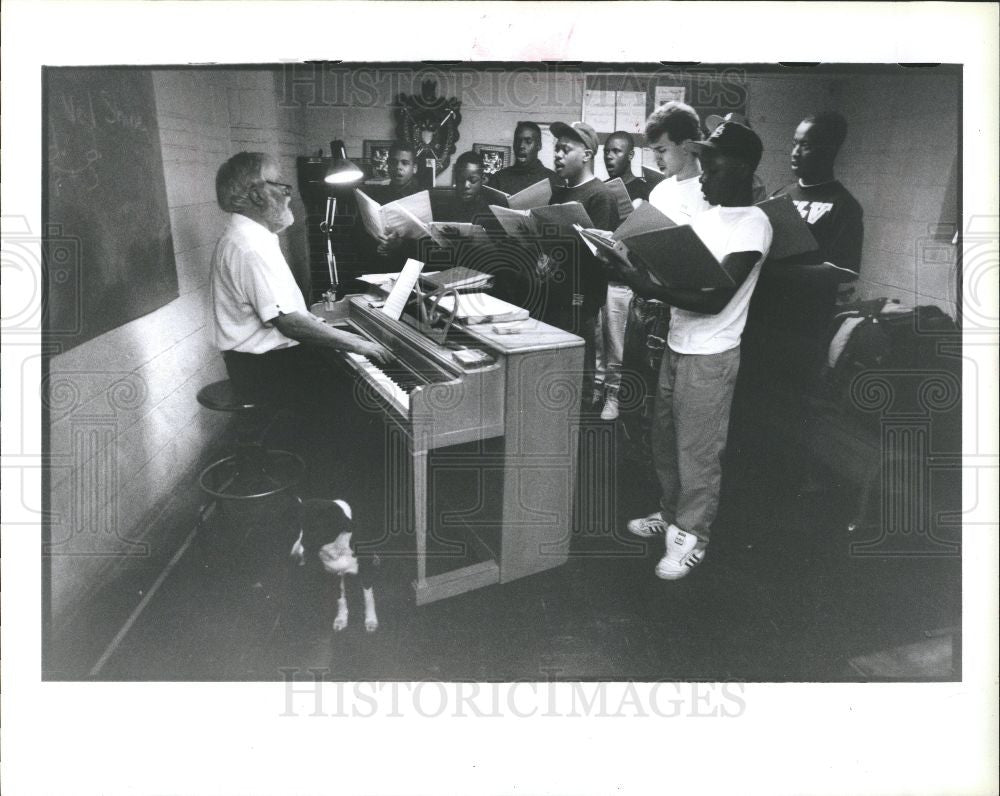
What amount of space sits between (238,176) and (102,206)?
0.44m

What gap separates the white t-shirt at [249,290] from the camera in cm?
254

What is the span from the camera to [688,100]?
250cm

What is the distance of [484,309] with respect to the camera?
8.79 feet

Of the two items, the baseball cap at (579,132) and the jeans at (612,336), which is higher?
the baseball cap at (579,132)

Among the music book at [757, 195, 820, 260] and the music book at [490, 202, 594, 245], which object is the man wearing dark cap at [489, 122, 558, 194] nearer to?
the music book at [490, 202, 594, 245]

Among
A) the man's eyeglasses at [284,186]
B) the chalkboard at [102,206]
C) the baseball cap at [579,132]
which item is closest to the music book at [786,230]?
the baseball cap at [579,132]

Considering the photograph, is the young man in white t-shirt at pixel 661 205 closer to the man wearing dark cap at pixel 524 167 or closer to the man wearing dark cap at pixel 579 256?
the man wearing dark cap at pixel 579 256

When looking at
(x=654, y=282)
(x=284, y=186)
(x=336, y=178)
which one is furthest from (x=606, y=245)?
(x=284, y=186)

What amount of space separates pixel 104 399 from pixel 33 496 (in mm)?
407

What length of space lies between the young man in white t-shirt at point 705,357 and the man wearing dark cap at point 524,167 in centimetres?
44

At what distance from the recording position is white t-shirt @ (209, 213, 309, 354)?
2.54m

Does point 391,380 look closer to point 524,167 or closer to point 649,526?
point 524,167

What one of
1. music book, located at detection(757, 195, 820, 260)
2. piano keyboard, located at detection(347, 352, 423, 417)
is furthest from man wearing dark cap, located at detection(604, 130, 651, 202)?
piano keyboard, located at detection(347, 352, 423, 417)

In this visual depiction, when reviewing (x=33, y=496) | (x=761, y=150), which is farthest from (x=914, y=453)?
(x=33, y=496)
